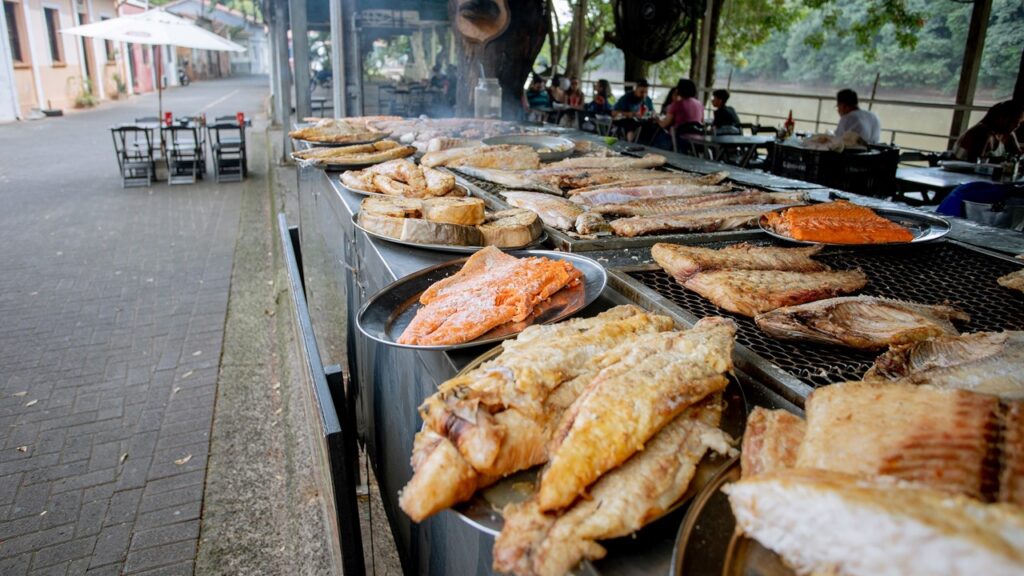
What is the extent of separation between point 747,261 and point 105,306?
6.56 metres

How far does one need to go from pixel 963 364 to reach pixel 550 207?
2.11 meters

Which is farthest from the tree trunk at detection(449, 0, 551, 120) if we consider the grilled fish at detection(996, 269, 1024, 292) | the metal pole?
the grilled fish at detection(996, 269, 1024, 292)

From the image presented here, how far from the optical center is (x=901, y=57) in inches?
1015

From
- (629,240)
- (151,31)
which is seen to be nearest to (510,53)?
(629,240)

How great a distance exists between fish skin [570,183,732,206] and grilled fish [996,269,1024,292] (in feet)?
5.45

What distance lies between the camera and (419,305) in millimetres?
2326

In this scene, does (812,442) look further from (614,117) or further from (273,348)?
(614,117)

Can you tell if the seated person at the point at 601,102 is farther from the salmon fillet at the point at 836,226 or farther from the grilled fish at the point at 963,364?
the grilled fish at the point at 963,364

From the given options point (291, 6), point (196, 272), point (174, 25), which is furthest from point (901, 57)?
point (196, 272)

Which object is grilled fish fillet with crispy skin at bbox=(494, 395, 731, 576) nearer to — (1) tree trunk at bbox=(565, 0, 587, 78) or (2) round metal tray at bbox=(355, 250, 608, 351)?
(2) round metal tray at bbox=(355, 250, 608, 351)

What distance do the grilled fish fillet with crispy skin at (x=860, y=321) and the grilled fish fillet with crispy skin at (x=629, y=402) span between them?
44 cm

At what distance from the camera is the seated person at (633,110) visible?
12.8 metres

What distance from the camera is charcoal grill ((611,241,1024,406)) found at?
1786 millimetres

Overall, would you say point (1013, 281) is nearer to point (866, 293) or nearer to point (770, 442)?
point (866, 293)
